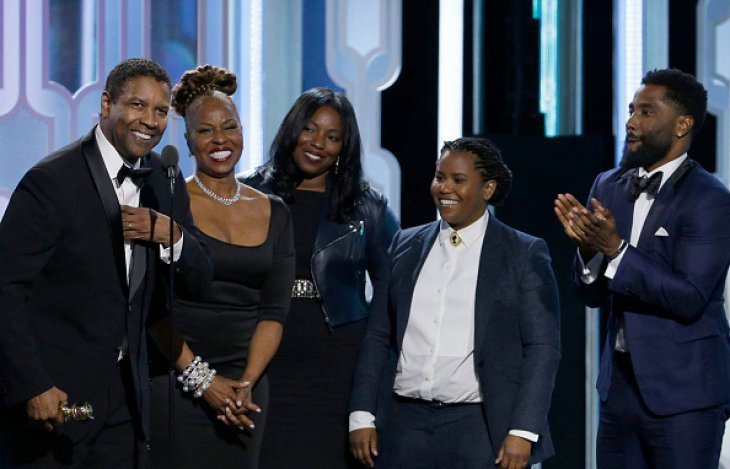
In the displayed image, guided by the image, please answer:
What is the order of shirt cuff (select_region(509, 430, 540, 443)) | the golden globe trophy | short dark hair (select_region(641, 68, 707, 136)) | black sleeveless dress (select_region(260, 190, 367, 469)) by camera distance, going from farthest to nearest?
1. black sleeveless dress (select_region(260, 190, 367, 469))
2. short dark hair (select_region(641, 68, 707, 136))
3. shirt cuff (select_region(509, 430, 540, 443))
4. the golden globe trophy

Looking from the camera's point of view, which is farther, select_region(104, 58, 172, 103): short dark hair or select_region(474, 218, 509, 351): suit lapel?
select_region(474, 218, 509, 351): suit lapel

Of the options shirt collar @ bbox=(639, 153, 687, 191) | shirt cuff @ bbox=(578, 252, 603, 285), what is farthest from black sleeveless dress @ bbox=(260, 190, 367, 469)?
shirt collar @ bbox=(639, 153, 687, 191)

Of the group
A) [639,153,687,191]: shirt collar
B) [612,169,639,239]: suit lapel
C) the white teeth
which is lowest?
[612,169,639,239]: suit lapel

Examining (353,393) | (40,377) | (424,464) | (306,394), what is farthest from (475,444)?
(40,377)

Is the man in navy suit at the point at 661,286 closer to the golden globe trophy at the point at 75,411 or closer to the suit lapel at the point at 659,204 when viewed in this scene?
the suit lapel at the point at 659,204

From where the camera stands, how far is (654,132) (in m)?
3.81

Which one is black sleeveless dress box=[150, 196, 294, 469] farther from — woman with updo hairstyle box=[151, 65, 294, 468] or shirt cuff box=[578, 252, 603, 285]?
shirt cuff box=[578, 252, 603, 285]

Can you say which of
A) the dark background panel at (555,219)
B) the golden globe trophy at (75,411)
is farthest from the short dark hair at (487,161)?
the golden globe trophy at (75,411)

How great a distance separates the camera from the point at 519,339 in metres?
3.61

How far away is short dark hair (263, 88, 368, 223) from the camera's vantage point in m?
4.10

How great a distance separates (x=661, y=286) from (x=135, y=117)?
5.41ft

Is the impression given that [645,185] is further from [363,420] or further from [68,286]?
[68,286]

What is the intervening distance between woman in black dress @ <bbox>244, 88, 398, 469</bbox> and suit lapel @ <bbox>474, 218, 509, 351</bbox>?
0.39m

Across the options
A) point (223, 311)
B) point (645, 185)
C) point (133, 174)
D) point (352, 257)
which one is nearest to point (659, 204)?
point (645, 185)
